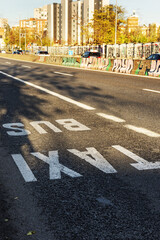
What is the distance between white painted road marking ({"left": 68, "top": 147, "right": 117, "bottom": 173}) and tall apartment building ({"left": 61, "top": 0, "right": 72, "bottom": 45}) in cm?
18237

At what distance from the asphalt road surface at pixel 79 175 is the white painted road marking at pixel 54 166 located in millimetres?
10

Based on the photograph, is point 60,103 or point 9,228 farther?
point 60,103

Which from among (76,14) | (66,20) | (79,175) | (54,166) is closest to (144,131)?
(54,166)

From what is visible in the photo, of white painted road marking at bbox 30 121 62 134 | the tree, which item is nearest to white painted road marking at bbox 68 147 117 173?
white painted road marking at bbox 30 121 62 134

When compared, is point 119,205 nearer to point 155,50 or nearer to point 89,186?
point 89,186

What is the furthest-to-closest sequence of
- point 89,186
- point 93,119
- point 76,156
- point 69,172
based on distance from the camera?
point 93,119, point 76,156, point 69,172, point 89,186

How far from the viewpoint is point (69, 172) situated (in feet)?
12.9

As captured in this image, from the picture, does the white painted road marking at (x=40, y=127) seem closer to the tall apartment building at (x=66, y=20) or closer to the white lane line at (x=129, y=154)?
the white lane line at (x=129, y=154)

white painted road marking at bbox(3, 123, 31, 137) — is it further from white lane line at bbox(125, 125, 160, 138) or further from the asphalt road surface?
white lane line at bbox(125, 125, 160, 138)

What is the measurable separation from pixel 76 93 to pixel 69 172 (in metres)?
7.80

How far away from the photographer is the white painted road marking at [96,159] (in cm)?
408

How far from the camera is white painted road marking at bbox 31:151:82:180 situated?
386cm

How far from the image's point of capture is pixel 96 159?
444 cm

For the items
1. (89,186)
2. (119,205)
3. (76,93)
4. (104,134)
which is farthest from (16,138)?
(76,93)
